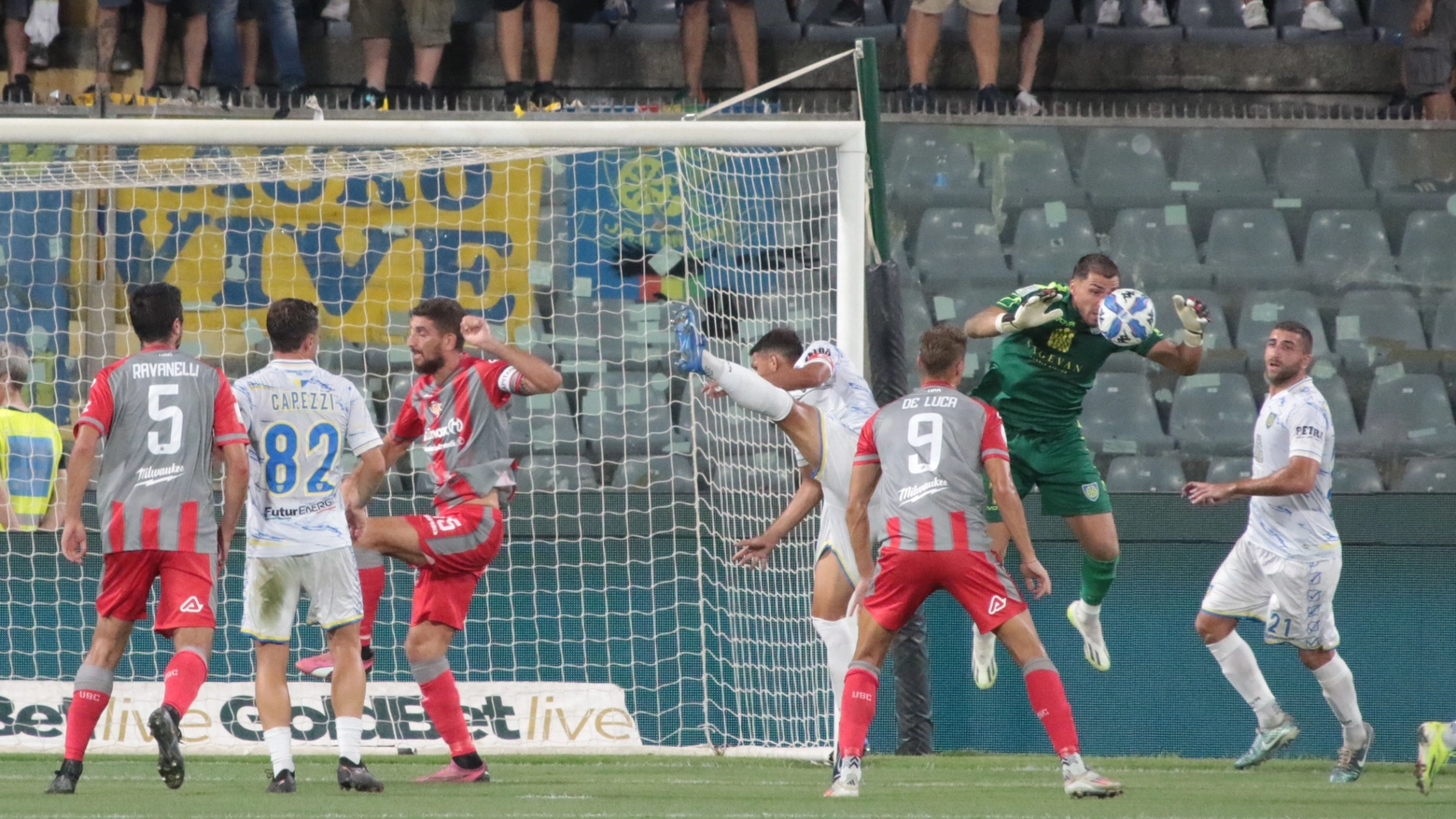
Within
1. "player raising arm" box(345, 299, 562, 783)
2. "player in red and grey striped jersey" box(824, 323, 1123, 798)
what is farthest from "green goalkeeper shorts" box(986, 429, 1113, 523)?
"player raising arm" box(345, 299, 562, 783)

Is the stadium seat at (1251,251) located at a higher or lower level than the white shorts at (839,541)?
higher

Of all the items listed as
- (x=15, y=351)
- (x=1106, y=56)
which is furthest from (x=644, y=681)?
(x=1106, y=56)

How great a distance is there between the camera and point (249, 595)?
20.6 feet

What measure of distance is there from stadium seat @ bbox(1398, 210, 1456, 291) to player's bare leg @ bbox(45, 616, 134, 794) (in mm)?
9367

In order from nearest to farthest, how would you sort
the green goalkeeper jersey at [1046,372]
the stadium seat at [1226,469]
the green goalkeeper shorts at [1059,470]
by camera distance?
the green goalkeeper jersey at [1046,372], the green goalkeeper shorts at [1059,470], the stadium seat at [1226,469]

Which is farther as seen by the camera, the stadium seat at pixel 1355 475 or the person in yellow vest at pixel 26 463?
the stadium seat at pixel 1355 475

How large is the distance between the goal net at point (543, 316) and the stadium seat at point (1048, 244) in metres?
1.53

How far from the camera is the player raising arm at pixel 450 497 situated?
665 centimetres

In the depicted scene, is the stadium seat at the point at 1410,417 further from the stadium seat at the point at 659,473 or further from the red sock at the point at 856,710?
the red sock at the point at 856,710

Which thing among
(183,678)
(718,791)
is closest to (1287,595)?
(718,791)

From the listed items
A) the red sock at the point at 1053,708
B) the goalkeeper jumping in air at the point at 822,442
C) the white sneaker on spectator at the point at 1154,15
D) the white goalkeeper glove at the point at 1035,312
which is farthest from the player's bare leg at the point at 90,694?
the white sneaker on spectator at the point at 1154,15

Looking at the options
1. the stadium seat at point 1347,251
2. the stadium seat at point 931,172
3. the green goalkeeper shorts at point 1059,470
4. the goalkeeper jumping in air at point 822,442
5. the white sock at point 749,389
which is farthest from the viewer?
the stadium seat at point 931,172

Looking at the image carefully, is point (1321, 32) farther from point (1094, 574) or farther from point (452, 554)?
point (452, 554)

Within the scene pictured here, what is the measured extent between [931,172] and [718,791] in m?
6.89
